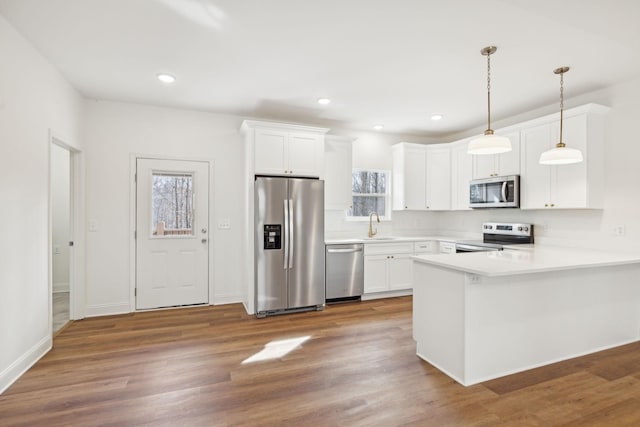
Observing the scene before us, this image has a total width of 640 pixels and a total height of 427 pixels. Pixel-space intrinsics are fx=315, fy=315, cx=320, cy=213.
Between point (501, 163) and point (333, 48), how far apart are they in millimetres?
2979

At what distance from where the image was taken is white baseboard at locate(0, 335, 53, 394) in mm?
2297

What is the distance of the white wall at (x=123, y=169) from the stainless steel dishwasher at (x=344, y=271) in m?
1.24

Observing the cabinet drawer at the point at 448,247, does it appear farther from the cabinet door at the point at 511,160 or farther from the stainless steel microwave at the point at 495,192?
the cabinet door at the point at 511,160

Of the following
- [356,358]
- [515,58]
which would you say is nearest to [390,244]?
[356,358]

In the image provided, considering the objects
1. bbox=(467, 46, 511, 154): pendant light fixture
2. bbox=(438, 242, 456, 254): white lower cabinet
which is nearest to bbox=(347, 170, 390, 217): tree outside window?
bbox=(438, 242, 456, 254): white lower cabinet

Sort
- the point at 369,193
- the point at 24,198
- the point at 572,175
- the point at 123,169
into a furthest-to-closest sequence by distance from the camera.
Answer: the point at 369,193 → the point at 123,169 → the point at 572,175 → the point at 24,198

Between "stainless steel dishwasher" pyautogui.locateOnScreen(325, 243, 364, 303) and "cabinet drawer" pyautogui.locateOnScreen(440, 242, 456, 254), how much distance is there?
51.5 inches

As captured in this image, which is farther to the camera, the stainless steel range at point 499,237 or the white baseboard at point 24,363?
the stainless steel range at point 499,237

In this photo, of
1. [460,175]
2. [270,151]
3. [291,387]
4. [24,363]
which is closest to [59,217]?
[24,363]

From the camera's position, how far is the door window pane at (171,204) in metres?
4.15

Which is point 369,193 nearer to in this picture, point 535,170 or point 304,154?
point 304,154

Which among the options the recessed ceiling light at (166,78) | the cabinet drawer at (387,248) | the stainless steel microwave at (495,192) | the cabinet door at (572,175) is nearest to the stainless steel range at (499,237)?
the stainless steel microwave at (495,192)

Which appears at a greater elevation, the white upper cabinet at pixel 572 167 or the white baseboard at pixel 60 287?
the white upper cabinet at pixel 572 167

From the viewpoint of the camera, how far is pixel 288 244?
399 cm
